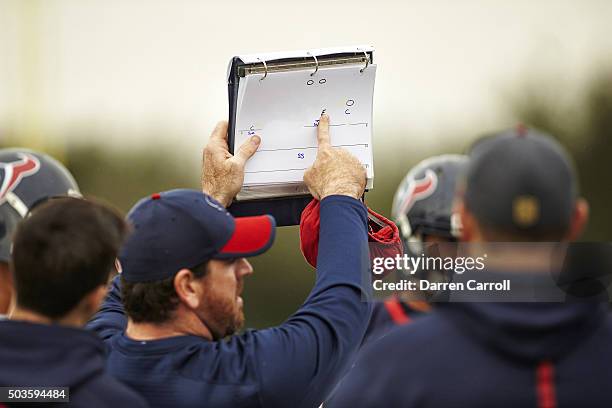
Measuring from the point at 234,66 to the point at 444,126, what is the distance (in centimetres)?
1521

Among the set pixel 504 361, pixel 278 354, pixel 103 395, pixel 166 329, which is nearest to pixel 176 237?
pixel 166 329

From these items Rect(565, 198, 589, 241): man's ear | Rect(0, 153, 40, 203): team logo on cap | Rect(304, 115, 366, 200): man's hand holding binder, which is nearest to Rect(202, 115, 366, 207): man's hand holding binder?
Rect(304, 115, 366, 200): man's hand holding binder

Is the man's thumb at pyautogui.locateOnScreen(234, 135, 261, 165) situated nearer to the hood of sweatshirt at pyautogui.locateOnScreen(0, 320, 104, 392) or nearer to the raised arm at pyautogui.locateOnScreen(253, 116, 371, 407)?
the raised arm at pyautogui.locateOnScreen(253, 116, 371, 407)

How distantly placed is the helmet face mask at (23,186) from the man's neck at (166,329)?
0.46 metres

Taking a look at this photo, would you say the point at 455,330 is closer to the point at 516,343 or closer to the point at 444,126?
the point at 516,343

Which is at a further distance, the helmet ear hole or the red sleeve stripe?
the helmet ear hole

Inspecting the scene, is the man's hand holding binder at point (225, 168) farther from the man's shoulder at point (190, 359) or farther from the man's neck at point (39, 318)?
the man's neck at point (39, 318)

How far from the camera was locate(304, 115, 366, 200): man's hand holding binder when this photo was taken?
3.42 metres

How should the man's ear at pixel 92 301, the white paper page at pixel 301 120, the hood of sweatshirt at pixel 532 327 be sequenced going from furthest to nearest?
the white paper page at pixel 301 120 < the man's ear at pixel 92 301 < the hood of sweatshirt at pixel 532 327

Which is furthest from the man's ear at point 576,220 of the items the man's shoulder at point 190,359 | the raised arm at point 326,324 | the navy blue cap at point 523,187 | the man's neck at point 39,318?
the man's neck at point 39,318

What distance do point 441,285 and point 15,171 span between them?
1355mm

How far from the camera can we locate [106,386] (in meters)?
2.52

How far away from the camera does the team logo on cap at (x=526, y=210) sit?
2.24 meters

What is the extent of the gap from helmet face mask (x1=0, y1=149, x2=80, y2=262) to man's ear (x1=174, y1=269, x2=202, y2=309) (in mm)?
404
